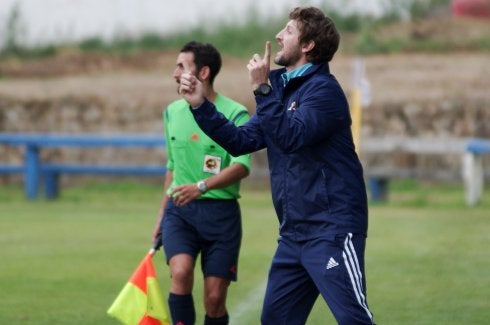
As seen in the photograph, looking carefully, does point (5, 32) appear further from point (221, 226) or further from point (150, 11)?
point (221, 226)

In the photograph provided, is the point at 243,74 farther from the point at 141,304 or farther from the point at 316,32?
the point at 316,32

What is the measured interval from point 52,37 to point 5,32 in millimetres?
1112

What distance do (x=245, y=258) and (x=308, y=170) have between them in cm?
756

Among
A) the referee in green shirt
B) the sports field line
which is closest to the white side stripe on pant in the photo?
the referee in green shirt

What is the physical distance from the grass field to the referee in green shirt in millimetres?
1702

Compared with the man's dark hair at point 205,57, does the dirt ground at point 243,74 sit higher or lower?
lower

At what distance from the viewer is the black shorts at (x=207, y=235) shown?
29.3 ft

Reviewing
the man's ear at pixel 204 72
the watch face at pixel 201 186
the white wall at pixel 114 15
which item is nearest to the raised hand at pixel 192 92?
the watch face at pixel 201 186

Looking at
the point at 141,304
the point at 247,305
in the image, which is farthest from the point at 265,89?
the point at 247,305

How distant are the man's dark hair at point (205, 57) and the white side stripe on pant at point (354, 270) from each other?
2304mm

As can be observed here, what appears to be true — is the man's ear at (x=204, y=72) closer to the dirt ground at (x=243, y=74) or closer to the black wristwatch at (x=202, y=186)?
the black wristwatch at (x=202, y=186)

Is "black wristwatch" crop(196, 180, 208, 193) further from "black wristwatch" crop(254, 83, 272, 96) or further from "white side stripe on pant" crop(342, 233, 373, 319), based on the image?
"black wristwatch" crop(254, 83, 272, 96)

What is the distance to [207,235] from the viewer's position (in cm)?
899

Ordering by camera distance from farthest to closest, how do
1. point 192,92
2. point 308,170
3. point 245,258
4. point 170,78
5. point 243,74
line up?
point 170,78 < point 243,74 < point 245,258 < point 308,170 < point 192,92
